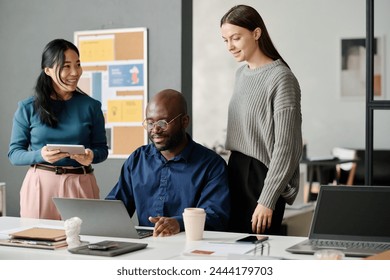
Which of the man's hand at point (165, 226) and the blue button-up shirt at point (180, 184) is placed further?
the blue button-up shirt at point (180, 184)

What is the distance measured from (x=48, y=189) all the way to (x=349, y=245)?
1.61 metres

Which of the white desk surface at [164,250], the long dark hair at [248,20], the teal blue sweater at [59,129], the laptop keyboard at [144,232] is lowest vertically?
the white desk surface at [164,250]

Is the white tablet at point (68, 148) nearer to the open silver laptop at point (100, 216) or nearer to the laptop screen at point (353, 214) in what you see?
the open silver laptop at point (100, 216)

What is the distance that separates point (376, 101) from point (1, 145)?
2.76 m

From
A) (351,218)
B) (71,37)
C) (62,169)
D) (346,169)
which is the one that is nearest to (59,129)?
(62,169)

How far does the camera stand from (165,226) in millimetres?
2521

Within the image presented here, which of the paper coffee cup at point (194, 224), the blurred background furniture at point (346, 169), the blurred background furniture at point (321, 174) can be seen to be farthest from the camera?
the blurred background furniture at point (346, 169)

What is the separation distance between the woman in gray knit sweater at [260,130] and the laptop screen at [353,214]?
0.39m

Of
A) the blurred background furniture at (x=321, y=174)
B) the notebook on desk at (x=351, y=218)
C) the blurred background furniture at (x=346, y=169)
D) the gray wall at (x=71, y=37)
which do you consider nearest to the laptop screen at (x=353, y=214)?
the notebook on desk at (x=351, y=218)

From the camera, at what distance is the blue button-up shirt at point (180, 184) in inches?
109

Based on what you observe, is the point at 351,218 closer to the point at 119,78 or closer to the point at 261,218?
the point at 261,218

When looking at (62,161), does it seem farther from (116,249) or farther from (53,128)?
(116,249)

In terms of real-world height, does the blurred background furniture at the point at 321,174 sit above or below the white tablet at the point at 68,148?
below
